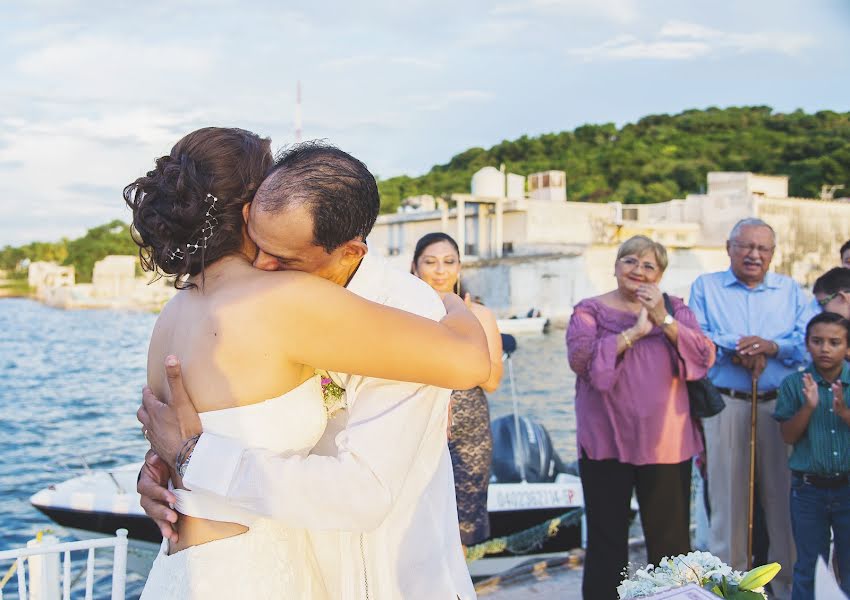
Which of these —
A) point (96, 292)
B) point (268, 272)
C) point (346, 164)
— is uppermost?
point (346, 164)

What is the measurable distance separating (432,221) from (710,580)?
51.2 m

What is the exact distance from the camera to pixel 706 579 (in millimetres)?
2148

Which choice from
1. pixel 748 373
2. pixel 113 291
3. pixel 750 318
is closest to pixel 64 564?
pixel 748 373

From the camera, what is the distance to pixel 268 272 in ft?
6.16

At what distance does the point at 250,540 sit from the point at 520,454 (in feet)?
22.0

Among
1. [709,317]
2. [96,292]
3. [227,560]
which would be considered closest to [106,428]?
[709,317]

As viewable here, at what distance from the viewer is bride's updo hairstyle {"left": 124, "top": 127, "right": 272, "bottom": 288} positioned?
191cm

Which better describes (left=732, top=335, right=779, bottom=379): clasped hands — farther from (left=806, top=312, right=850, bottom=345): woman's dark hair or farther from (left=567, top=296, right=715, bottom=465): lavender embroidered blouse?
(left=567, top=296, right=715, bottom=465): lavender embroidered blouse

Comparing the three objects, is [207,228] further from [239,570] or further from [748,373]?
[748,373]

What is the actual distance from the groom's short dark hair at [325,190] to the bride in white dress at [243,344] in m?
0.09

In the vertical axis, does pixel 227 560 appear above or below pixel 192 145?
below

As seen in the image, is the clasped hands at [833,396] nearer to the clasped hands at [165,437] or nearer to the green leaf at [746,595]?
the green leaf at [746,595]

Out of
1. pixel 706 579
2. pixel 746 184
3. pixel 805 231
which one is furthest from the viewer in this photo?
pixel 746 184

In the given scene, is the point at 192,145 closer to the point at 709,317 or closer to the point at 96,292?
the point at 709,317
